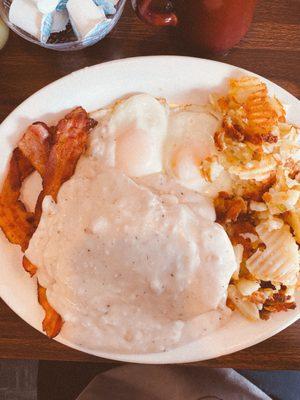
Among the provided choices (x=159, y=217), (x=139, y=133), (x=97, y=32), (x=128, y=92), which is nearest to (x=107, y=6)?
(x=97, y=32)

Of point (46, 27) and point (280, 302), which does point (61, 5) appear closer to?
point (46, 27)

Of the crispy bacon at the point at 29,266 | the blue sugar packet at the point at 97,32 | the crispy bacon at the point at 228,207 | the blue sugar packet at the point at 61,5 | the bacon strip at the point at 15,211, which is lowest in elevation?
the crispy bacon at the point at 29,266

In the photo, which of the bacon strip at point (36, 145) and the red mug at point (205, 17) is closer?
the red mug at point (205, 17)

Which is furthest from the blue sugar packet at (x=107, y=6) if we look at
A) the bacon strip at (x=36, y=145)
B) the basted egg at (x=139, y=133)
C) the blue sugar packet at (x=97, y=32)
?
the bacon strip at (x=36, y=145)

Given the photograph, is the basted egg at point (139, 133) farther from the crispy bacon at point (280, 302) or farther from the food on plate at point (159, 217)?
the crispy bacon at point (280, 302)

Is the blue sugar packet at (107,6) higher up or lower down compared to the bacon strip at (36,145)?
higher up
